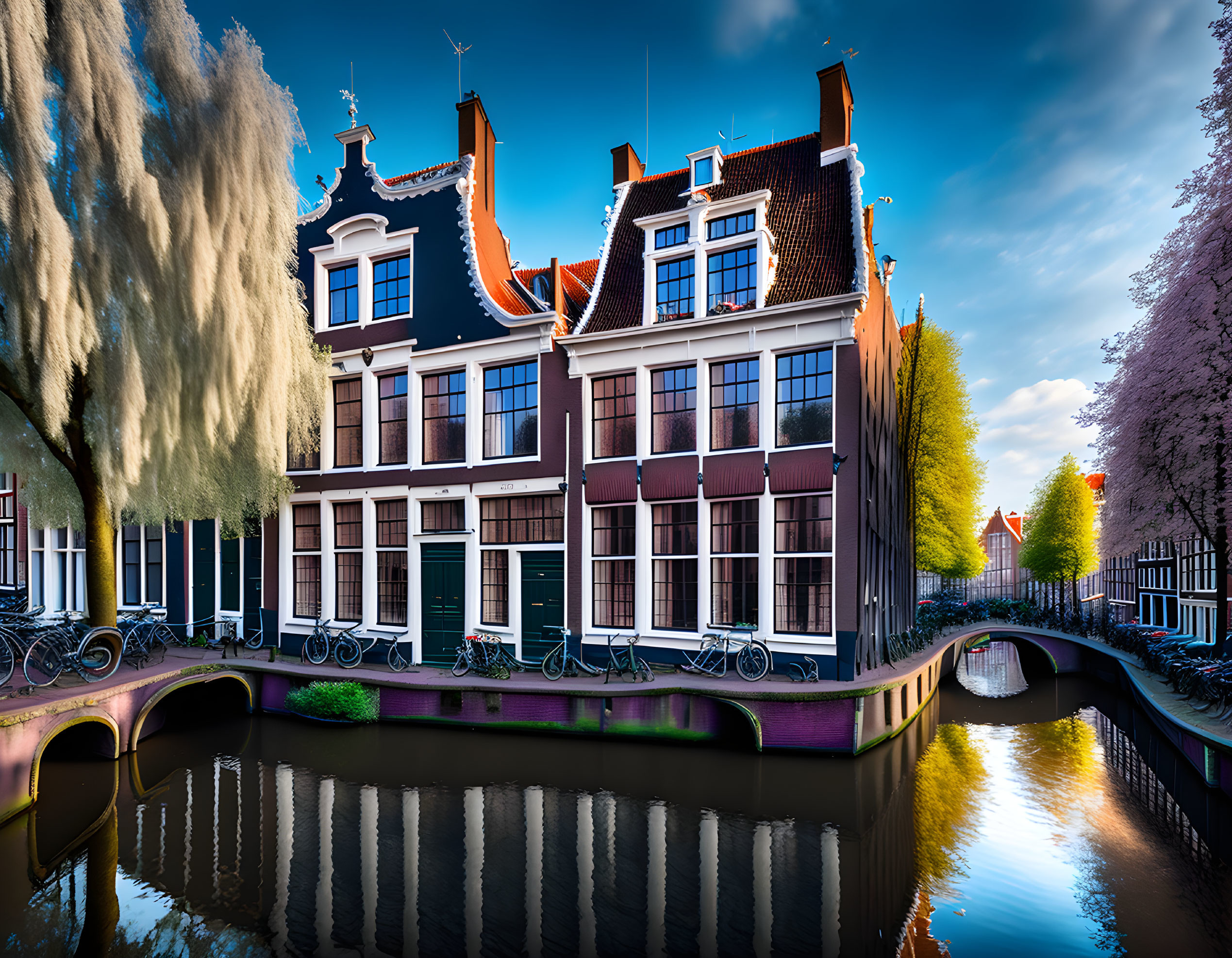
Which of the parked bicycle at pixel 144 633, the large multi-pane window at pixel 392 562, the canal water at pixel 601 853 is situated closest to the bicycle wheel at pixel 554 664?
the canal water at pixel 601 853

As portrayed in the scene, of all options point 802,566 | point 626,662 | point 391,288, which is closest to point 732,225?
point 802,566

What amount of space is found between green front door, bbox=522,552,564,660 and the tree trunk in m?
8.52

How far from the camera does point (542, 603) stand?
51.3ft

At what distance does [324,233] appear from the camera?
17625mm

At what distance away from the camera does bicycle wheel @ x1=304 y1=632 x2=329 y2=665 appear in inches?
639

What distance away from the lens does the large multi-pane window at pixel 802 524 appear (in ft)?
44.0

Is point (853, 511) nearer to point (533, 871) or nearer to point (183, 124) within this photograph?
point (533, 871)

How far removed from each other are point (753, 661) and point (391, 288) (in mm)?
13047

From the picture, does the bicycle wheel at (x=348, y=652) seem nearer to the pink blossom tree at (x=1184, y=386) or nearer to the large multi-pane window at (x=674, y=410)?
the large multi-pane window at (x=674, y=410)

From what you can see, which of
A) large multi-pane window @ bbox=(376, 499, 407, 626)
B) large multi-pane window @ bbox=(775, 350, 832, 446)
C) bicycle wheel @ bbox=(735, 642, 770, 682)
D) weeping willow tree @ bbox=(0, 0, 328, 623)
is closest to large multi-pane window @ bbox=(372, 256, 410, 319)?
weeping willow tree @ bbox=(0, 0, 328, 623)

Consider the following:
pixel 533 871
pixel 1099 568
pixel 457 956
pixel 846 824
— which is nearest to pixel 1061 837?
pixel 846 824

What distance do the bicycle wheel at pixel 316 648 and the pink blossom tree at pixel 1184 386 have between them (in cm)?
2070

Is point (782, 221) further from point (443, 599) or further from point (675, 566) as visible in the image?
point (443, 599)

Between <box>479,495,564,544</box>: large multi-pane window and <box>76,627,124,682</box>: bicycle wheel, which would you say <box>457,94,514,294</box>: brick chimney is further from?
<box>76,627,124,682</box>: bicycle wheel
